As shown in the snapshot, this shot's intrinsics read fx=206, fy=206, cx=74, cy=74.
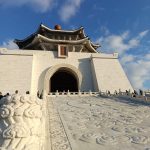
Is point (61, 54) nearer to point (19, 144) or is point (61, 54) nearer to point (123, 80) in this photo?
point (123, 80)

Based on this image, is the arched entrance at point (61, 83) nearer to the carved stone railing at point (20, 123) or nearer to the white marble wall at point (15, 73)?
the white marble wall at point (15, 73)

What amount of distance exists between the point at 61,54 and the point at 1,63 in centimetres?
603

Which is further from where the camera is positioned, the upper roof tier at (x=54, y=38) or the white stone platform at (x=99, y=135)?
the upper roof tier at (x=54, y=38)

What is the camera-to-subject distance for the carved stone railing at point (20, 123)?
2.64 meters

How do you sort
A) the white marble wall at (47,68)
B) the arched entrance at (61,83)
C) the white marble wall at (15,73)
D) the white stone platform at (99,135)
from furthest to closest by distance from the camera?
the arched entrance at (61,83) → the white marble wall at (47,68) → the white marble wall at (15,73) → the white stone platform at (99,135)

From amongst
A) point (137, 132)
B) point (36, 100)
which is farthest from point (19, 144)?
point (137, 132)

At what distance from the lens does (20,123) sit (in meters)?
2.75

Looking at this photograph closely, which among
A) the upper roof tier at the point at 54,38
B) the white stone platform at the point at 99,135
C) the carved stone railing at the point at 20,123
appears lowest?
the white stone platform at the point at 99,135

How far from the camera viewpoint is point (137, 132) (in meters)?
4.98

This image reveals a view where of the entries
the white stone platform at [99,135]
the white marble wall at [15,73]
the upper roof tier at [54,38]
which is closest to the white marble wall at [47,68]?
the white marble wall at [15,73]

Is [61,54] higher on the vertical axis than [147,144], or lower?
higher

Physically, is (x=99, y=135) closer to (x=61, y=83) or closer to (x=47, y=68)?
(x=47, y=68)

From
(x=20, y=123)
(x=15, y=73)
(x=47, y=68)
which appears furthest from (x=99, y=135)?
(x=47, y=68)

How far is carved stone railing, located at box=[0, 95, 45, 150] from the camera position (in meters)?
2.64
